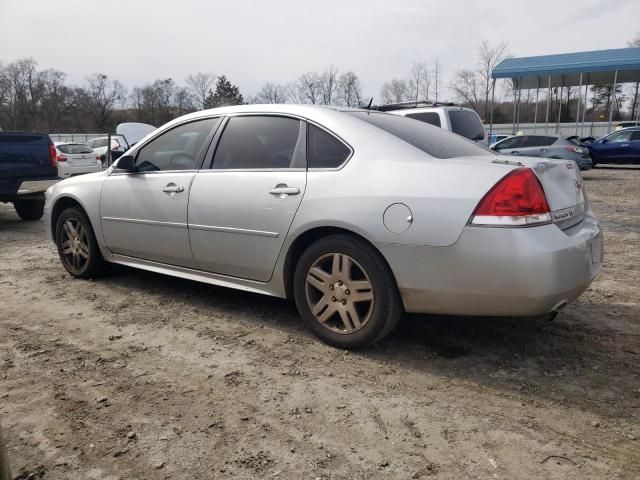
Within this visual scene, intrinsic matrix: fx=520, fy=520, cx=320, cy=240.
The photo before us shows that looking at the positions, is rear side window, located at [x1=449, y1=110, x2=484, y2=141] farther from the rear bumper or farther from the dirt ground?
the rear bumper

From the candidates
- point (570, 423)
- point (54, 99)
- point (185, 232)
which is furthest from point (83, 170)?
point (54, 99)

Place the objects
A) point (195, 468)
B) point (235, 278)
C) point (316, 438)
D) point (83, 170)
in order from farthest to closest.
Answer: point (83, 170) → point (235, 278) → point (316, 438) → point (195, 468)

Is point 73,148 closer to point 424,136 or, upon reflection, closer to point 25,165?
point 25,165

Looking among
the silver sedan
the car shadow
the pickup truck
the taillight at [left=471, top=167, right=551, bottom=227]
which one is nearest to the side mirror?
the silver sedan

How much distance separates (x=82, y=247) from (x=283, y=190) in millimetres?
2503

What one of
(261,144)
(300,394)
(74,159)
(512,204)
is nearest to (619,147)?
(74,159)

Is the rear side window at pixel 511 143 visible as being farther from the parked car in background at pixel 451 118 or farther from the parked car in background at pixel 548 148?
the parked car in background at pixel 451 118

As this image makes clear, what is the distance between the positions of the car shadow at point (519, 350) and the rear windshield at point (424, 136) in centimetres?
120

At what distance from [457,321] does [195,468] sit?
223 centimetres

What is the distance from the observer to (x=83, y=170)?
1750 cm

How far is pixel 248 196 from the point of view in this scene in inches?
137

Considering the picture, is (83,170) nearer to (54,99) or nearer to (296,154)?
(296,154)

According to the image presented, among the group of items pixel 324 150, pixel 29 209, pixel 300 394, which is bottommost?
pixel 300 394

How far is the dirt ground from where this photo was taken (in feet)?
7.04
